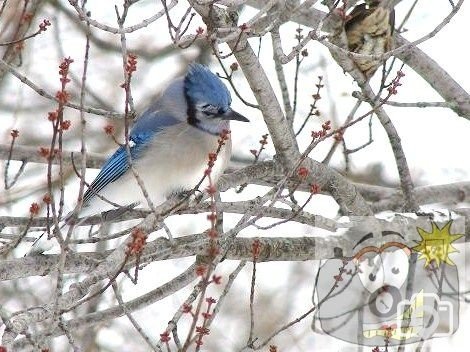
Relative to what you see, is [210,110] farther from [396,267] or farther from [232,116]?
[396,267]

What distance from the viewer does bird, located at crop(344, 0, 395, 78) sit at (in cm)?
455

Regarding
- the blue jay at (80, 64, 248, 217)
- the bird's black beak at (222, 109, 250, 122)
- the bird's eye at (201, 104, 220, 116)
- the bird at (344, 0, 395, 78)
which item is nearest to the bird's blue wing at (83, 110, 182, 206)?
the blue jay at (80, 64, 248, 217)

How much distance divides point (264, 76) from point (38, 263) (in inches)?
51.2

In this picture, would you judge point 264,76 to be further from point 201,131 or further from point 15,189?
point 15,189

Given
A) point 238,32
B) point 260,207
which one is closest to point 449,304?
point 260,207

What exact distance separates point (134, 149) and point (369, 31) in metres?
1.37

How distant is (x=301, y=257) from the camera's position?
4164 mm

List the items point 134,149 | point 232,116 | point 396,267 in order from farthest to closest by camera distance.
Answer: point 134,149 < point 232,116 < point 396,267

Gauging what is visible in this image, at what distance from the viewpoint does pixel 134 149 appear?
4676 millimetres

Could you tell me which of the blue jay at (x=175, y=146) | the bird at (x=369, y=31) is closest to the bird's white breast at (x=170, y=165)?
the blue jay at (x=175, y=146)

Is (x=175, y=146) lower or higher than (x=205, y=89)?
lower

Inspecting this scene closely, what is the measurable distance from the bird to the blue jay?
735 mm

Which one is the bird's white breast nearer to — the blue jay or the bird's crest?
the blue jay

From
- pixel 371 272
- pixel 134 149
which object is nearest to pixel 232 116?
pixel 134 149
